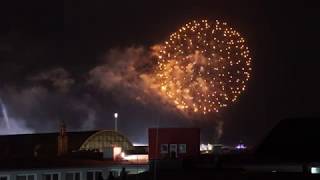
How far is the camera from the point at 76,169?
62.3 m

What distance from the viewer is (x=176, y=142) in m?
58.7

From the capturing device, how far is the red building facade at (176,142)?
58656 millimetres

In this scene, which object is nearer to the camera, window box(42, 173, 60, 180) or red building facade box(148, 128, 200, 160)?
red building facade box(148, 128, 200, 160)

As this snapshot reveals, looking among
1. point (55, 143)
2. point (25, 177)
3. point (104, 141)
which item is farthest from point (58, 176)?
point (104, 141)

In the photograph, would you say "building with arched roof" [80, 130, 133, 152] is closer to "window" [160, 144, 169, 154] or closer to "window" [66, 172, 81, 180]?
"window" [66, 172, 81, 180]

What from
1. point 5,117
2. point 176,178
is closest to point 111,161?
point 176,178

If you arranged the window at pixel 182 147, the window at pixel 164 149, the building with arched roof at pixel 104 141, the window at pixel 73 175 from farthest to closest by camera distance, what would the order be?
the building with arched roof at pixel 104 141, the window at pixel 73 175, the window at pixel 164 149, the window at pixel 182 147

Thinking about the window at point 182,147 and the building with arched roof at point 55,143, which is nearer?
the window at point 182,147

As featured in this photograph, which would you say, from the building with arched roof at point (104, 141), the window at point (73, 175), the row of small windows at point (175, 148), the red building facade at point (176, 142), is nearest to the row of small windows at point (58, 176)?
the window at point (73, 175)

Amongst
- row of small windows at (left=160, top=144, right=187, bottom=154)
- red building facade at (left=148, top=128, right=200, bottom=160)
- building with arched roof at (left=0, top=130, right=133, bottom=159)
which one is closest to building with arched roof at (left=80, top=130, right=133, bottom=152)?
building with arched roof at (left=0, top=130, right=133, bottom=159)

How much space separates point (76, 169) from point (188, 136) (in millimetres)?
11143

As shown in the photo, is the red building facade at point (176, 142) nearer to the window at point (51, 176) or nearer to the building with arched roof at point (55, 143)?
the window at point (51, 176)

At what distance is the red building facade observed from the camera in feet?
192

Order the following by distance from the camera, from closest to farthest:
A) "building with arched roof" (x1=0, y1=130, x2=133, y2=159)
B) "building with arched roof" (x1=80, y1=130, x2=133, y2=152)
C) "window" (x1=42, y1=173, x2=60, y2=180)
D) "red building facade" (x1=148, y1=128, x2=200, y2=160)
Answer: "red building facade" (x1=148, y1=128, x2=200, y2=160), "window" (x1=42, y1=173, x2=60, y2=180), "building with arched roof" (x1=0, y1=130, x2=133, y2=159), "building with arched roof" (x1=80, y1=130, x2=133, y2=152)
